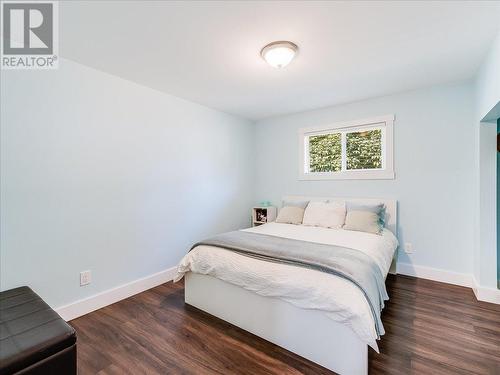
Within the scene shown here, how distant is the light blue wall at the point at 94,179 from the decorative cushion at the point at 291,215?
44.5 inches

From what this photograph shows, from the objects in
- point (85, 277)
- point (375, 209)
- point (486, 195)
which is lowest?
point (85, 277)

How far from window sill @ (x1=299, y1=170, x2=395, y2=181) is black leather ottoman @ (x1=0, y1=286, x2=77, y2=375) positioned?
3.32 metres

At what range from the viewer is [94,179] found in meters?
2.33

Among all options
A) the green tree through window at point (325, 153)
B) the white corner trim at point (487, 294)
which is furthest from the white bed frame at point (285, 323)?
the green tree through window at point (325, 153)

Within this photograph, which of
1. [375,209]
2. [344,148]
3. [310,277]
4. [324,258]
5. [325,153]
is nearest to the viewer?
[310,277]

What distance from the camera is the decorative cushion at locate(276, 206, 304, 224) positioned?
3.42m

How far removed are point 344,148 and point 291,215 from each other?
51.1 inches

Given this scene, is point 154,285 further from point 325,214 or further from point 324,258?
point 325,214

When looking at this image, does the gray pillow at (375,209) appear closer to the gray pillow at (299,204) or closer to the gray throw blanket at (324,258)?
the gray pillow at (299,204)

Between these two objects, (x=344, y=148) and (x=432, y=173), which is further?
(x=344, y=148)

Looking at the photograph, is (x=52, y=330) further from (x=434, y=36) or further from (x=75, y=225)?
(x=434, y=36)

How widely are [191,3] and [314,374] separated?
251 cm

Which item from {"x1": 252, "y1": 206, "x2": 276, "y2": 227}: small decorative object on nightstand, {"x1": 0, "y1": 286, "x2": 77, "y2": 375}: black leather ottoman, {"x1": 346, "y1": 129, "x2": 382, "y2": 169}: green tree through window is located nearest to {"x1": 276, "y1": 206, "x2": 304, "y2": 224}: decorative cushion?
{"x1": 252, "y1": 206, "x2": 276, "y2": 227}: small decorative object on nightstand

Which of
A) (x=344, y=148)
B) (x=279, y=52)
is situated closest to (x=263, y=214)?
(x=344, y=148)
